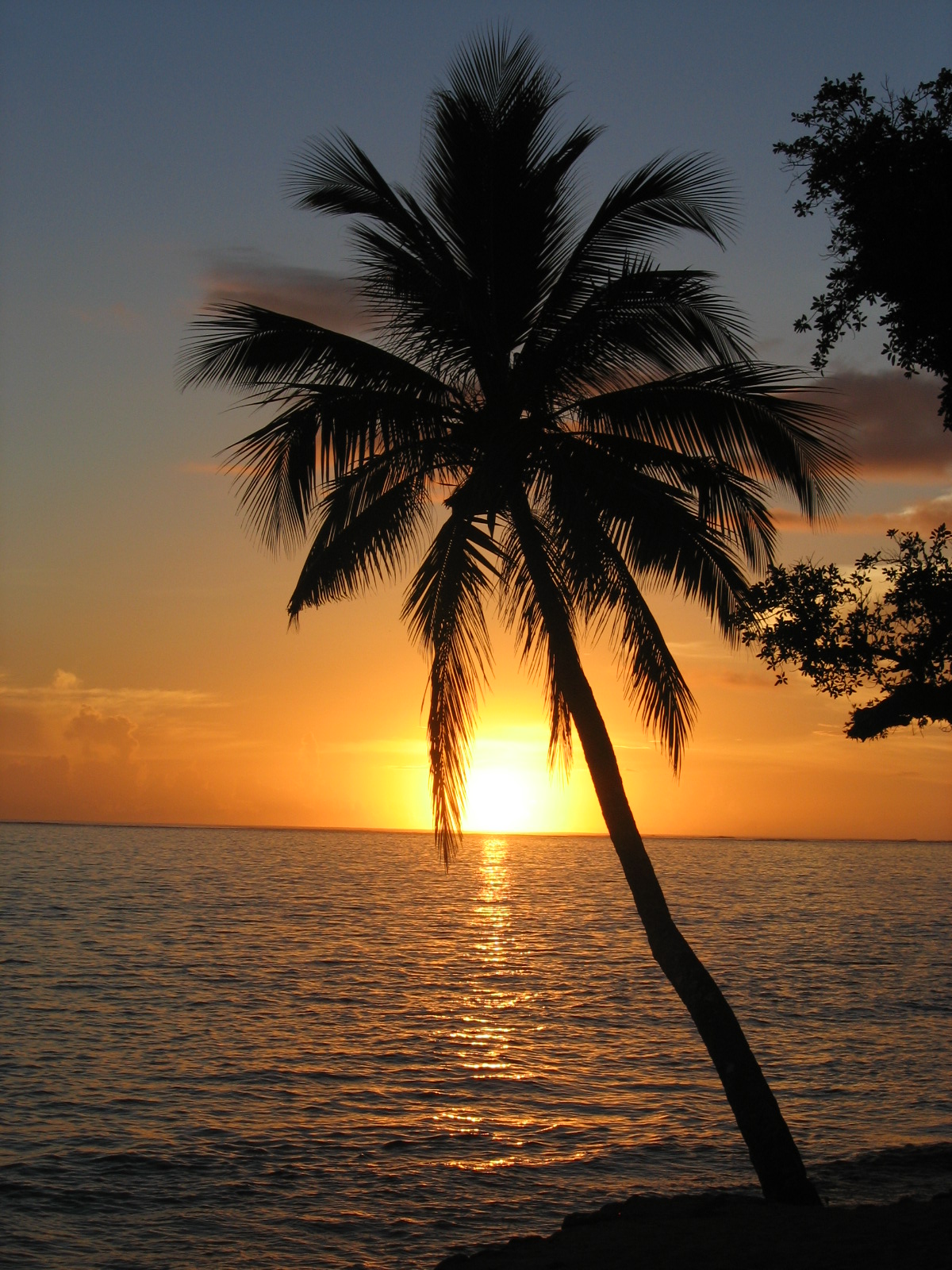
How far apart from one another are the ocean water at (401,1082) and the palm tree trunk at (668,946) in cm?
440

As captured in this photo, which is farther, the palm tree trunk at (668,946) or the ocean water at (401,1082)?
the ocean water at (401,1082)

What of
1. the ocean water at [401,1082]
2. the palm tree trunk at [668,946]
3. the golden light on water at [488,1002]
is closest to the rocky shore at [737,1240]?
the palm tree trunk at [668,946]

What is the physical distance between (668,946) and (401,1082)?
13038mm

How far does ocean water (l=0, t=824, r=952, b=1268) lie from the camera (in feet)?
46.6

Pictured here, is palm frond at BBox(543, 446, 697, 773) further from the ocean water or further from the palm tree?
the ocean water

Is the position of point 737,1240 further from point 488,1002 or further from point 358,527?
point 488,1002

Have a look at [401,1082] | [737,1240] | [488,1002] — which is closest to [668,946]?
[737,1240]

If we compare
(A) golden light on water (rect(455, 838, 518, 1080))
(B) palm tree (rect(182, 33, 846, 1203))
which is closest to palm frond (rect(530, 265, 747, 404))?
(B) palm tree (rect(182, 33, 846, 1203))

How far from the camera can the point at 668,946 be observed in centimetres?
1073

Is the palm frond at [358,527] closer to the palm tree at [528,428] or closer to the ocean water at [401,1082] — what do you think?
the palm tree at [528,428]

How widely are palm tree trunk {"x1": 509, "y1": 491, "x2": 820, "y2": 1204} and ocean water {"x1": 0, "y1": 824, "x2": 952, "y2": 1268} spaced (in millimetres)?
4396

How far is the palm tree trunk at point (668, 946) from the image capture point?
1036 centimetres

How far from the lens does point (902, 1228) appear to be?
28.3 ft

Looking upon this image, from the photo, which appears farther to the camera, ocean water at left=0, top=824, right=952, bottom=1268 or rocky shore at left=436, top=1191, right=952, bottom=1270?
ocean water at left=0, top=824, right=952, bottom=1268
